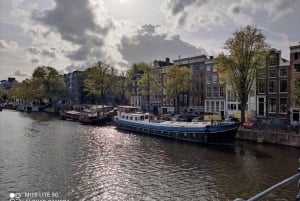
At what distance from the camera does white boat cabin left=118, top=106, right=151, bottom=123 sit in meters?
59.4

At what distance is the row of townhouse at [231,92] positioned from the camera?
56.4m

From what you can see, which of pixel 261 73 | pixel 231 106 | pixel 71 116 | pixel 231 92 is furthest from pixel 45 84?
pixel 261 73

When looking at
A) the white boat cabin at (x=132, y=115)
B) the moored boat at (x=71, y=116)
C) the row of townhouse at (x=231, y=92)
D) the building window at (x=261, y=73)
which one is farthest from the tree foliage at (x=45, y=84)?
the building window at (x=261, y=73)

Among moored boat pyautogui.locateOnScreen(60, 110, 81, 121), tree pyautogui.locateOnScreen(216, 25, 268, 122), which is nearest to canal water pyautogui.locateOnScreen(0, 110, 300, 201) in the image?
tree pyautogui.locateOnScreen(216, 25, 268, 122)

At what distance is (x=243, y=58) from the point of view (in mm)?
49375

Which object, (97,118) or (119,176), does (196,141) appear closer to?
(119,176)

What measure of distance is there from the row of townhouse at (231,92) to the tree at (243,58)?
10.6 feet

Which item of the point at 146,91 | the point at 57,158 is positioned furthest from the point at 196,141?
the point at 146,91

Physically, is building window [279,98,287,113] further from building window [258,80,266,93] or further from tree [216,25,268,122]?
tree [216,25,268,122]

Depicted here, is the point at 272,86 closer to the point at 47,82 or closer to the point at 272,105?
the point at 272,105

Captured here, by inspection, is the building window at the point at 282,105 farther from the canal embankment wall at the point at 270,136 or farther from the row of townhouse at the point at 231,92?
the canal embankment wall at the point at 270,136

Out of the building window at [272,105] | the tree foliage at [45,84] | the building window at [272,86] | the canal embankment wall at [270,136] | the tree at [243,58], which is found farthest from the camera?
the tree foliage at [45,84]

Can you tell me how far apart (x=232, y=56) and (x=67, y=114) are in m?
58.5

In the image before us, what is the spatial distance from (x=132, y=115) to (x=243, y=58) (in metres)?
24.4
